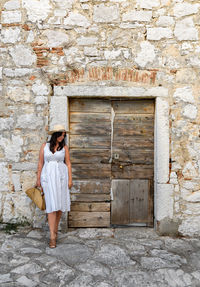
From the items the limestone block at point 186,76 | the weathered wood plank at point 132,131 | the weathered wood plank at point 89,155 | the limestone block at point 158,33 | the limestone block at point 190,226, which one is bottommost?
the limestone block at point 190,226

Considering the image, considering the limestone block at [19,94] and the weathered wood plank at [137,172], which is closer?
the limestone block at [19,94]

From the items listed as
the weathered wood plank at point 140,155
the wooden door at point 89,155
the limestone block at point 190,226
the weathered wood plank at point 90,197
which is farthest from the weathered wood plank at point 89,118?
the limestone block at point 190,226

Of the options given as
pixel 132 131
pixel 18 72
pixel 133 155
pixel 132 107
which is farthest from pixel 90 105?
pixel 18 72

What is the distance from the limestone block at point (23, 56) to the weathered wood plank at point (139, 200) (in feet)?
7.41

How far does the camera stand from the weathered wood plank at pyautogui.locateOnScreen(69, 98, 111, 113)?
12.5ft

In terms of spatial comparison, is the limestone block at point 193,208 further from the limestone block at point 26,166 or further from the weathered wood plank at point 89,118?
the limestone block at point 26,166

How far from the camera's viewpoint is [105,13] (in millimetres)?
3637

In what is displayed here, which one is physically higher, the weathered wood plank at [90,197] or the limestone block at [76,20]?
the limestone block at [76,20]

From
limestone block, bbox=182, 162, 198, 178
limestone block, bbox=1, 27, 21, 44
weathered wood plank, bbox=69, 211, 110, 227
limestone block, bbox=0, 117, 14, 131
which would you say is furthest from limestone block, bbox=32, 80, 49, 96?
limestone block, bbox=182, 162, 198, 178

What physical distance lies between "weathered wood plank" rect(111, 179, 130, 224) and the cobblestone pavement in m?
0.18

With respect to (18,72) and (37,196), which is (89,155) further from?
(18,72)

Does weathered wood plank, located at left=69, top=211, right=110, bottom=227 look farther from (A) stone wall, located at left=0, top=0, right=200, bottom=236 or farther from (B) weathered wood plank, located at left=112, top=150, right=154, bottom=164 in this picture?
(B) weathered wood plank, located at left=112, top=150, right=154, bottom=164

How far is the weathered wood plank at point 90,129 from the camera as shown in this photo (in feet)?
12.5

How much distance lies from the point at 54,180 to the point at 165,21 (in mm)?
2647
